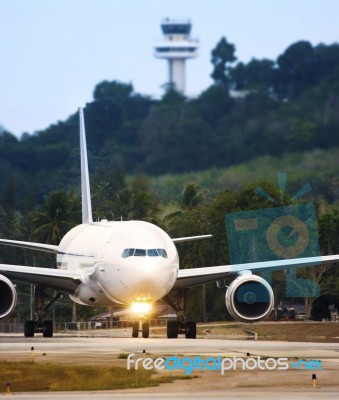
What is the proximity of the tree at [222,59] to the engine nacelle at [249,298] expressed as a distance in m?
104

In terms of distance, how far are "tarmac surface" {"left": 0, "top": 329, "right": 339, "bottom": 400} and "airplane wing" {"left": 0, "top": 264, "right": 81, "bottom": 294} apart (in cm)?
309

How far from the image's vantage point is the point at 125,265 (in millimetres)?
44969

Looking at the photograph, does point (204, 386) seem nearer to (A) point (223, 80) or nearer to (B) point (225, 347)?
(B) point (225, 347)

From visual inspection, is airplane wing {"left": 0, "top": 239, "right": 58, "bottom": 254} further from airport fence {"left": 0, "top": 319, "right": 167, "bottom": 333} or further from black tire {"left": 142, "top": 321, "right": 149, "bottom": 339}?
airport fence {"left": 0, "top": 319, "right": 167, "bottom": 333}

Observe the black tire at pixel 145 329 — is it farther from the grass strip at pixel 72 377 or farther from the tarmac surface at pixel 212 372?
the grass strip at pixel 72 377

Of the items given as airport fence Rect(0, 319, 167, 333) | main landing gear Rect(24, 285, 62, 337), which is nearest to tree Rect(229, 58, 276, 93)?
airport fence Rect(0, 319, 167, 333)

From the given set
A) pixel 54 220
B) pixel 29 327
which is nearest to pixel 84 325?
pixel 54 220

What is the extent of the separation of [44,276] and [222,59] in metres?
114

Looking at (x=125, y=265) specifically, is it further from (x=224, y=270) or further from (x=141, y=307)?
(x=224, y=270)

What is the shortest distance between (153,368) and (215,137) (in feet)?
237

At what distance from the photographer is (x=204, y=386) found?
2714 centimetres

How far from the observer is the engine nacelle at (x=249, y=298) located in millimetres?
46719

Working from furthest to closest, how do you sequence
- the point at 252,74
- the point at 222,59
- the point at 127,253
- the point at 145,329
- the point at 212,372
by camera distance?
1. the point at 222,59
2. the point at 252,74
3. the point at 145,329
4. the point at 127,253
5. the point at 212,372

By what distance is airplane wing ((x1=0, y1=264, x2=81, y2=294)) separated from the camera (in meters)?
47.6
